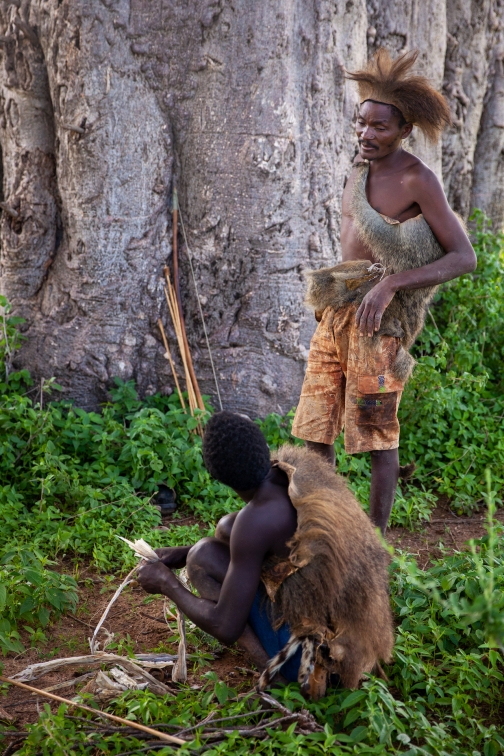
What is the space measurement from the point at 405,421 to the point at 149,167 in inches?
92.8

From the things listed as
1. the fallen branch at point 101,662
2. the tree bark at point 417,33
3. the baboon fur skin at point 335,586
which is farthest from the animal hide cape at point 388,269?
the tree bark at point 417,33

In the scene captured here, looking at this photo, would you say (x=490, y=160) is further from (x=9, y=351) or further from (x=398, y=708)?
(x=398, y=708)

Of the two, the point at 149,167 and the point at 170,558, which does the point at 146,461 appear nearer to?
the point at 170,558

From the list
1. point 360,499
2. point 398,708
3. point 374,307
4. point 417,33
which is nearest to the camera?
point 398,708

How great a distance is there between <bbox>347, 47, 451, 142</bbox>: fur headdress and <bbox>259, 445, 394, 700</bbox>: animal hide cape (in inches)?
73.3

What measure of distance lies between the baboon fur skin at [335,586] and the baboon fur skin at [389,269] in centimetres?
117

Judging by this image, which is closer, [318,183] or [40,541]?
[40,541]

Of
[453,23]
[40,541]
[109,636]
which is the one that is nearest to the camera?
[109,636]

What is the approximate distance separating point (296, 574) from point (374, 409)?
124 centimetres

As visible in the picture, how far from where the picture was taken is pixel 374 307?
3408mm

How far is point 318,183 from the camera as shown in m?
4.96

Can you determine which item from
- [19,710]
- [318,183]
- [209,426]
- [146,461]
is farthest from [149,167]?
[19,710]

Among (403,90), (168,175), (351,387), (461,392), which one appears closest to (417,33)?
(168,175)

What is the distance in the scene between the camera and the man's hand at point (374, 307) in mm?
3408
